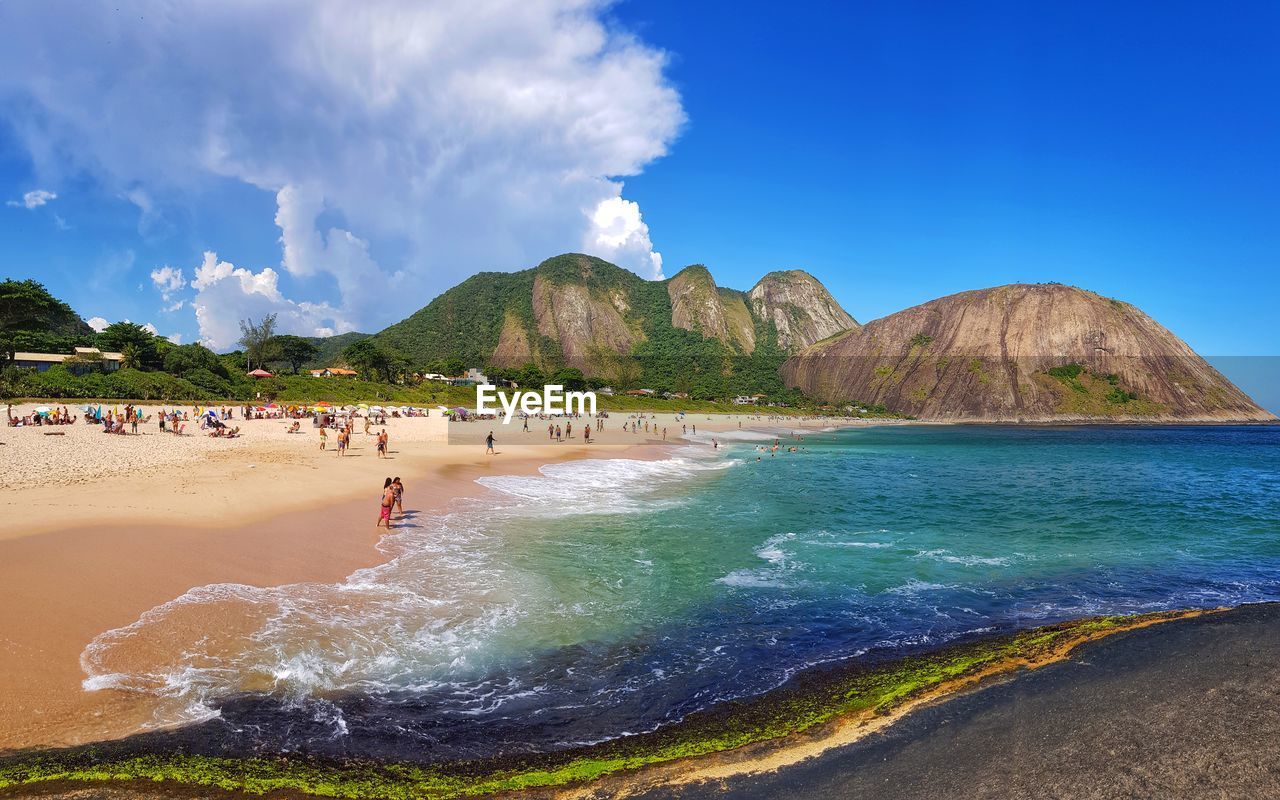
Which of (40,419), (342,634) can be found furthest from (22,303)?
(342,634)

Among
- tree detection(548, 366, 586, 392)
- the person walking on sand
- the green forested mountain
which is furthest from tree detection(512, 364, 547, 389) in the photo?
the person walking on sand

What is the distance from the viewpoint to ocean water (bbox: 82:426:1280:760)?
26.1 feet

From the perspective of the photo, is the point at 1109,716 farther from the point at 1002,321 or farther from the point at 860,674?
the point at 1002,321

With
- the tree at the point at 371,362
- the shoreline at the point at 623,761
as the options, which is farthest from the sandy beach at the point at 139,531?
the tree at the point at 371,362

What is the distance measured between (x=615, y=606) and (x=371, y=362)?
9108cm

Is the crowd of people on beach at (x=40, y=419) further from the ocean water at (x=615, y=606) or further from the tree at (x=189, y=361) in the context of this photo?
the tree at (x=189, y=361)

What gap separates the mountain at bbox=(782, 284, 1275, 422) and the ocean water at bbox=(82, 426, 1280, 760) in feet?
399

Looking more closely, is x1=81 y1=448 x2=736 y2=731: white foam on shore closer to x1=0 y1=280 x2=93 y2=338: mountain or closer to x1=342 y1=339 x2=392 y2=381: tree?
x1=0 y1=280 x2=93 y2=338: mountain

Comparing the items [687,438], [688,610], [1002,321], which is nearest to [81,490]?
[688,610]

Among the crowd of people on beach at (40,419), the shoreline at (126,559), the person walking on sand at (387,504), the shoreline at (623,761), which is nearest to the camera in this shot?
the shoreline at (623,761)

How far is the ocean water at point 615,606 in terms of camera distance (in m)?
7.95

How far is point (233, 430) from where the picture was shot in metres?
33.6

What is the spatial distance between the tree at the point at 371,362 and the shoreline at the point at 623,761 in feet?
307

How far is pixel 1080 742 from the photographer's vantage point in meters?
6.55
